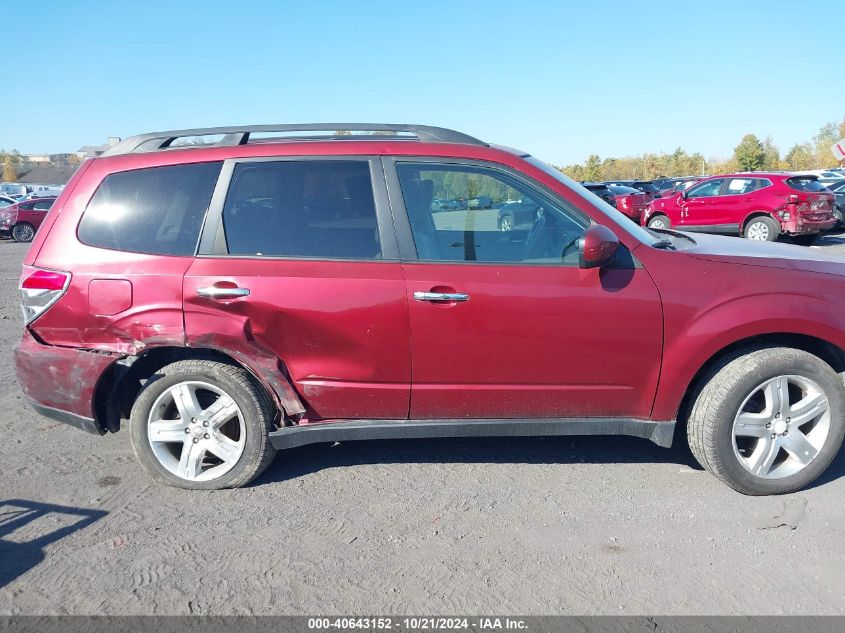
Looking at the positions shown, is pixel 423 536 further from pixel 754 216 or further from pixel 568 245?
pixel 754 216

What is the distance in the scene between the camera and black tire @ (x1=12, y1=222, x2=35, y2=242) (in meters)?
23.6

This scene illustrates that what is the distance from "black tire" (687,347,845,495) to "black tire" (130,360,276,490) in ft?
7.68

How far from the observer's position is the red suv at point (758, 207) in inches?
599

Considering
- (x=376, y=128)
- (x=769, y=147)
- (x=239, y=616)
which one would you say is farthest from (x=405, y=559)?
(x=769, y=147)

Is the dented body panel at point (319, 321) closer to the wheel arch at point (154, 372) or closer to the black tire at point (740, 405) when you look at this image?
the wheel arch at point (154, 372)

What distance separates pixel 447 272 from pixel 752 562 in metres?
1.96

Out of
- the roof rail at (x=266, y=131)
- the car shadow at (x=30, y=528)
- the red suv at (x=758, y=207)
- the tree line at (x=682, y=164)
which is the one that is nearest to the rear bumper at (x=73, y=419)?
the car shadow at (x=30, y=528)

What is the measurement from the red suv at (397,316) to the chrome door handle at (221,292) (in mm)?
11

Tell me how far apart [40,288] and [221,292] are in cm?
106

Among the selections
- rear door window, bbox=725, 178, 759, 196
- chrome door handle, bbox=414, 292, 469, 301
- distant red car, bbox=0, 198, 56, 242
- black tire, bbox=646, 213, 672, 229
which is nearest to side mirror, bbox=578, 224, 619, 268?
chrome door handle, bbox=414, 292, 469, 301

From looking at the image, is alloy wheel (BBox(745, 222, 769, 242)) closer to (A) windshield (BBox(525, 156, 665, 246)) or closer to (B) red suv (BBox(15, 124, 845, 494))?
(B) red suv (BBox(15, 124, 845, 494))

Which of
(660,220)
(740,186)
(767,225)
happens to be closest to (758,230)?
(767,225)

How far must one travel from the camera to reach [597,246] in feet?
11.4

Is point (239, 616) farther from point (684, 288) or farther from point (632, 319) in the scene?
point (684, 288)
